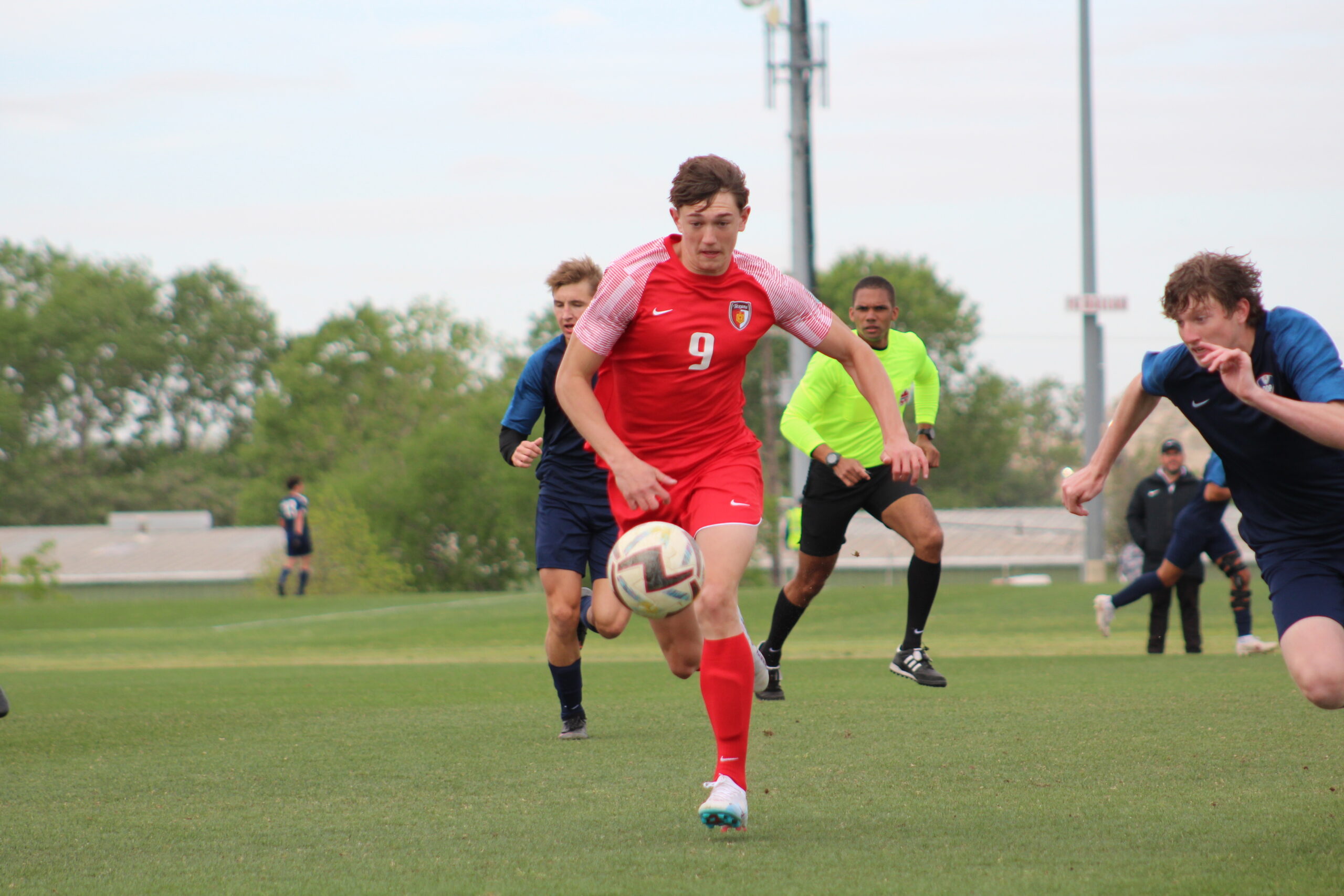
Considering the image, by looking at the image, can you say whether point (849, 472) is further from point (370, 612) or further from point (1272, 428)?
point (370, 612)

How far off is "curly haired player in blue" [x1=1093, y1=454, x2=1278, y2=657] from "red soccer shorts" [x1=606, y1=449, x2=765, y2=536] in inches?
284

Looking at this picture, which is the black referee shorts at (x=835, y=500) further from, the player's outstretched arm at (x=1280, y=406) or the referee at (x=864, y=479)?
the player's outstretched arm at (x=1280, y=406)

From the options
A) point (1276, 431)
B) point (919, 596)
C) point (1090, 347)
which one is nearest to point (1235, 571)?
point (919, 596)

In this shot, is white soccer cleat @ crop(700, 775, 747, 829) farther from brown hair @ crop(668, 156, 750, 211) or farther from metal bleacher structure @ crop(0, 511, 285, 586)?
metal bleacher structure @ crop(0, 511, 285, 586)

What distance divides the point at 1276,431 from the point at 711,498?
6.50 ft

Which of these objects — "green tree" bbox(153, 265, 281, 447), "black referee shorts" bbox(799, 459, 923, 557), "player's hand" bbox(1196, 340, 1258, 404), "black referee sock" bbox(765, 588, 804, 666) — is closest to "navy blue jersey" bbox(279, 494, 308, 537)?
"black referee sock" bbox(765, 588, 804, 666)

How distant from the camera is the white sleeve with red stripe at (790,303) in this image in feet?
17.1

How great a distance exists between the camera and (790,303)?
17.2 feet

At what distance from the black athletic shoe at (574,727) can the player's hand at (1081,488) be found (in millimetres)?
3119

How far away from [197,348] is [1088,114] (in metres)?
62.9

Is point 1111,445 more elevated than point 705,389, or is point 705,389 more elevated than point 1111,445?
point 705,389

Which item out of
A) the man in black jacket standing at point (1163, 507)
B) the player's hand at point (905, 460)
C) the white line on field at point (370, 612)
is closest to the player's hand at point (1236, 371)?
the player's hand at point (905, 460)

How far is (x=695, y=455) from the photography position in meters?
5.32

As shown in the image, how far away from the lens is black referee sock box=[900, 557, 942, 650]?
848 centimetres
